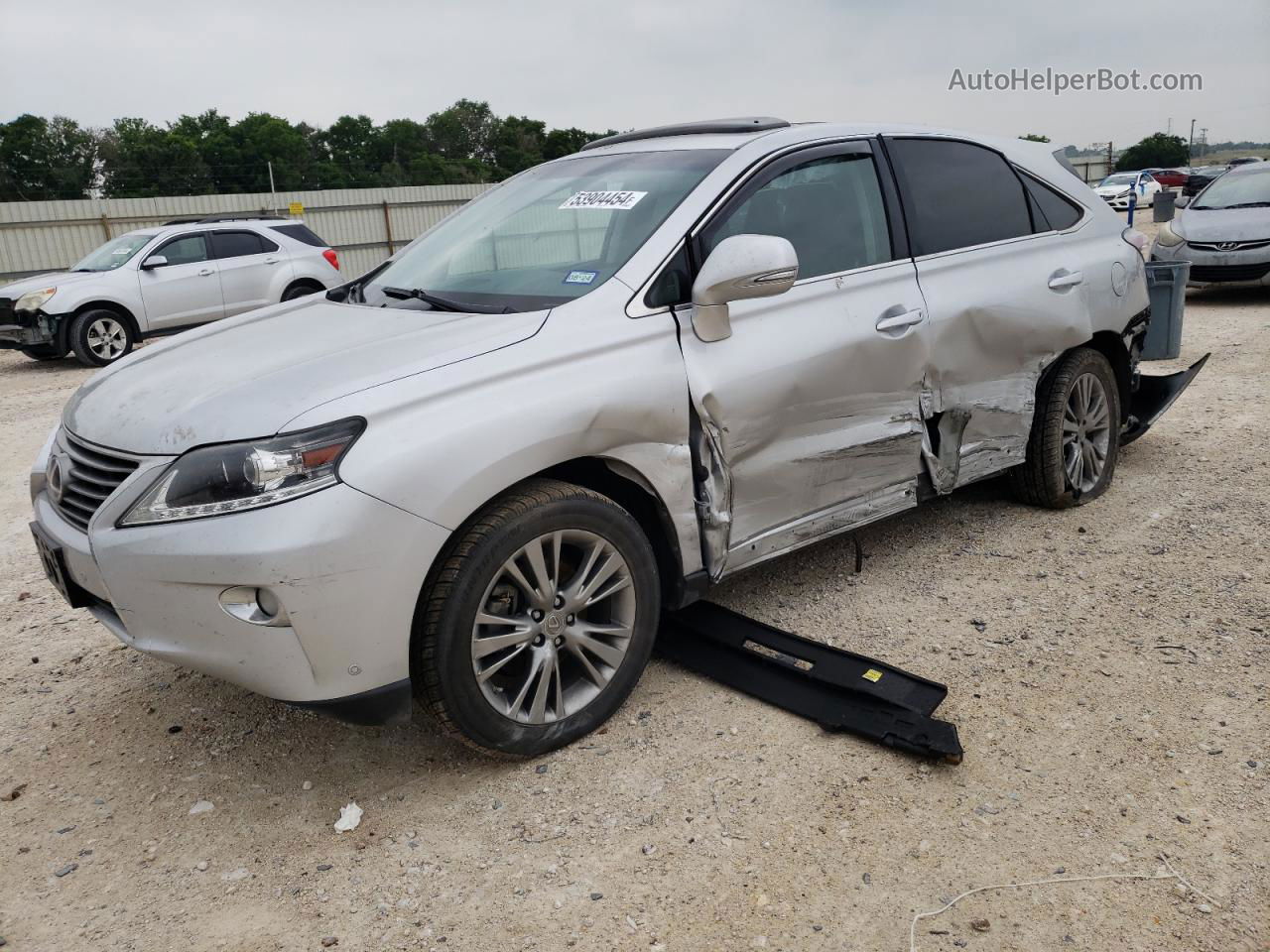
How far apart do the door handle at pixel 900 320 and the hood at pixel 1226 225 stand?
9427mm

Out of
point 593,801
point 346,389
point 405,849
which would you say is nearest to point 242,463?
point 346,389

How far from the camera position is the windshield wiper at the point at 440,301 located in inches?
129

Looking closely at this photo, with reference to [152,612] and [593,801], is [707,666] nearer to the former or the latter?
[593,801]

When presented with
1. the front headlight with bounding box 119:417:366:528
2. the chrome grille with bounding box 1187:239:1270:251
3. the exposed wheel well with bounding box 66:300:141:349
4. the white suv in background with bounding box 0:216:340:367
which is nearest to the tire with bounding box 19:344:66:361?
the white suv in background with bounding box 0:216:340:367

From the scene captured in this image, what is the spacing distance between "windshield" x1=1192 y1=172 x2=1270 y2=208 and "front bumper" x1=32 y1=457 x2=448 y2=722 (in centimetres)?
1232

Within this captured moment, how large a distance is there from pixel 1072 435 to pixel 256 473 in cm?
Answer: 378

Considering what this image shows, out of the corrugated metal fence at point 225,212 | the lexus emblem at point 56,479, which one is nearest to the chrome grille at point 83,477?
the lexus emblem at point 56,479

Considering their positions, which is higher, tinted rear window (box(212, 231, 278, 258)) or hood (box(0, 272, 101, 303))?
tinted rear window (box(212, 231, 278, 258))

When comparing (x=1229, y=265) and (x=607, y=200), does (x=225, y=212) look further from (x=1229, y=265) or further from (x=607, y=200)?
(x=607, y=200)

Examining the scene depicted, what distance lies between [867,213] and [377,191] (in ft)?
76.7

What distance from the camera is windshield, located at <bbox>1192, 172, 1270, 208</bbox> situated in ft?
39.0

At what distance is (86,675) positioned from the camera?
3.83 m

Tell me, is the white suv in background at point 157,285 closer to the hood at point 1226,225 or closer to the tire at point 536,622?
the tire at point 536,622

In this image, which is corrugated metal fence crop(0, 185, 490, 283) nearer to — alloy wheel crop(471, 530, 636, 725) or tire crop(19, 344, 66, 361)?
tire crop(19, 344, 66, 361)
